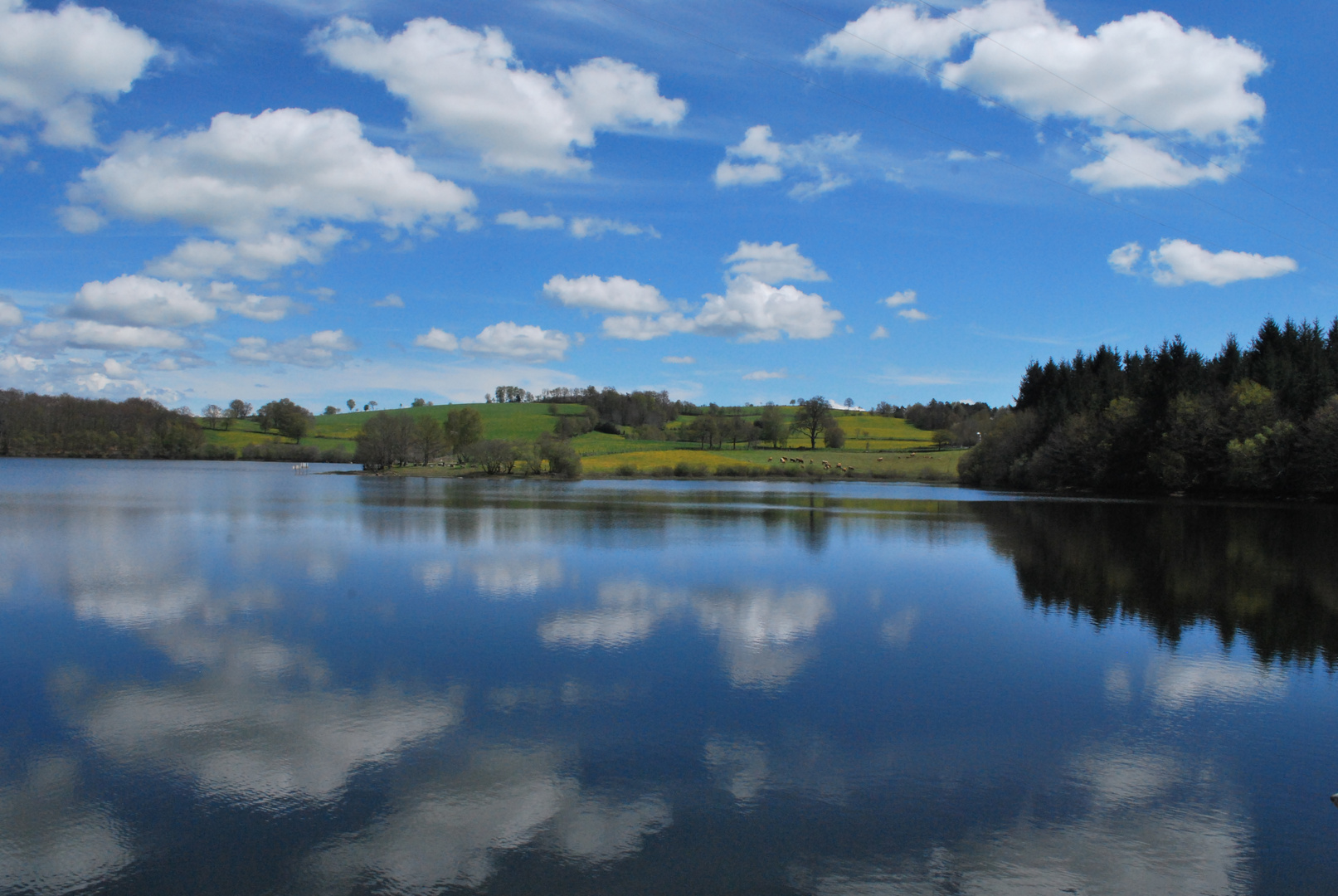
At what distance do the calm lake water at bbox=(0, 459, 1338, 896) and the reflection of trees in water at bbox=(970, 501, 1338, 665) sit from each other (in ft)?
0.52

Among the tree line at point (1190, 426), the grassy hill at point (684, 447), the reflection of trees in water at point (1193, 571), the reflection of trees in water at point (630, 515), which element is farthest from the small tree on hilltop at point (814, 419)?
the reflection of trees in water at point (1193, 571)

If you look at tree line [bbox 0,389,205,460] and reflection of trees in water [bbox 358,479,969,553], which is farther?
tree line [bbox 0,389,205,460]

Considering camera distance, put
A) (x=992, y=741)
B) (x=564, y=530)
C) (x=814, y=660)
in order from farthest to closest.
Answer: (x=564, y=530) < (x=814, y=660) < (x=992, y=741)

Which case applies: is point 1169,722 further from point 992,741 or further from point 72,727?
point 72,727

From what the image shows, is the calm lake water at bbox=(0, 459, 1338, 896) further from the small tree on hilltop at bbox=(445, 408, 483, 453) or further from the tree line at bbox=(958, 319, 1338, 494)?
the small tree on hilltop at bbox=(445, 408, 483, 453)

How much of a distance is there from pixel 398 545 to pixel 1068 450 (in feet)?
167

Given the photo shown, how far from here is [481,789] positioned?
662 centimetres

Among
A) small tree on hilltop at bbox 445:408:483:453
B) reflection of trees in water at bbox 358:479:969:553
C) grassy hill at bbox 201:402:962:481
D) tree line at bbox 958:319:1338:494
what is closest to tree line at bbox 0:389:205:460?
grassy hill at bbox 201:402:962:481

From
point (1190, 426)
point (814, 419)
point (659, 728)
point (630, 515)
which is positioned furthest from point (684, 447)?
point (659, 728)

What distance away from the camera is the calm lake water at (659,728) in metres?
5.67

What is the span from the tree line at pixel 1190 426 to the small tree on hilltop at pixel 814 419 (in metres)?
29.6

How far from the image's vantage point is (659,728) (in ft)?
26.5

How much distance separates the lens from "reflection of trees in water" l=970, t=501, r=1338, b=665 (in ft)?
44.0

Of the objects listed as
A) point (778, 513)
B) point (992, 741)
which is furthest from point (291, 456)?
point (992, 741)
